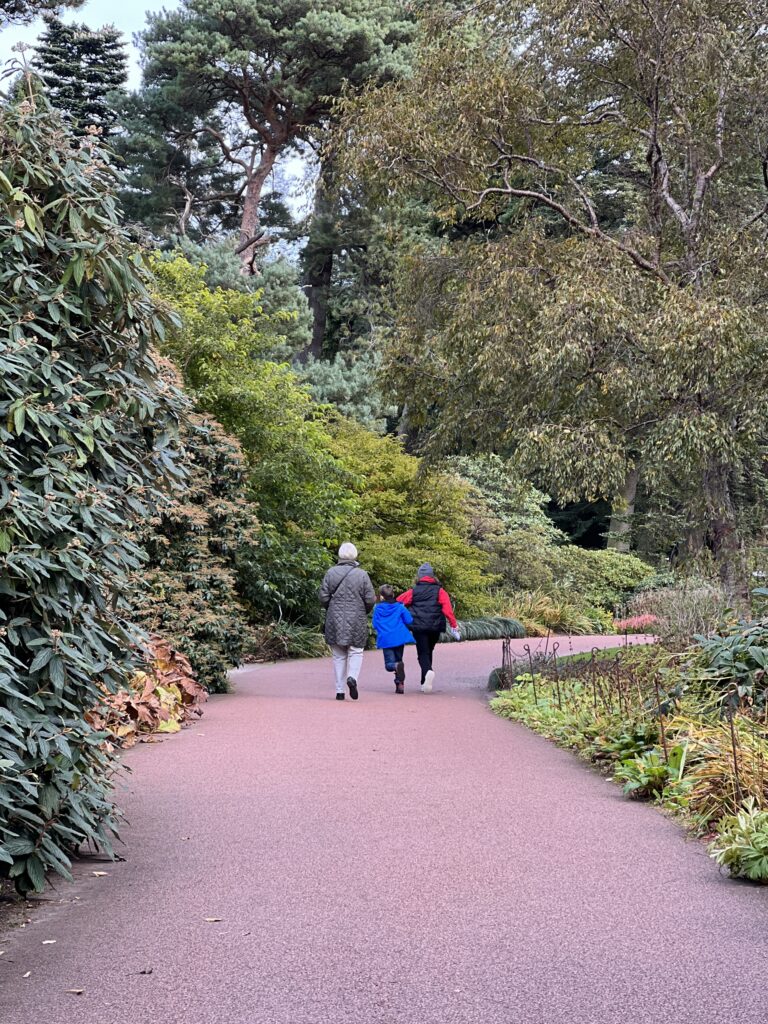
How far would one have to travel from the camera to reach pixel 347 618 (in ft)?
41.5

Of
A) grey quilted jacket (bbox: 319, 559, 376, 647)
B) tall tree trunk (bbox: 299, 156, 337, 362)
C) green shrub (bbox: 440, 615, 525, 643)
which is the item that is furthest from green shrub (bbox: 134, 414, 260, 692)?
tall tree trunk (bbox: 299, 156, 337, 362)

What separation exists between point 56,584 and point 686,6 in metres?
11.2

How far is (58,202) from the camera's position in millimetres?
4504

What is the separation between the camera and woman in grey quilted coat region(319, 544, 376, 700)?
12625 millimetres

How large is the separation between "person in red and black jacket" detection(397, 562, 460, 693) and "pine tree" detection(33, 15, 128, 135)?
73.1 feet

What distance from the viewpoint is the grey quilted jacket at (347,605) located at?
12.6 m

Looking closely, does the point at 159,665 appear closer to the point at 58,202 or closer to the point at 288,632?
the point at 58,202

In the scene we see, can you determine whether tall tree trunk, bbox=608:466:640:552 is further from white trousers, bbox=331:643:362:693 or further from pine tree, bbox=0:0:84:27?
white trousers, bbox=331:643:362:693

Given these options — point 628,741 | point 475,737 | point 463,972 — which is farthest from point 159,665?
point 463,972

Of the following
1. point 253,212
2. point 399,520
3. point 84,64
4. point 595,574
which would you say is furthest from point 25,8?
point 595,574

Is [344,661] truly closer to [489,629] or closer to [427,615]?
[427,615]

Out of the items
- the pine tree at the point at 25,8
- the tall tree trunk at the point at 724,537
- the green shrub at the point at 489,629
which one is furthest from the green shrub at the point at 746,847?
the pine tree at the point at 25,8

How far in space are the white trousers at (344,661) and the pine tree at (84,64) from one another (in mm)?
23207

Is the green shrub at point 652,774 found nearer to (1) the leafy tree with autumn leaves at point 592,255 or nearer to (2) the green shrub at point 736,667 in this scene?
(2) the green shrub at point 736,667
